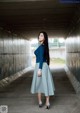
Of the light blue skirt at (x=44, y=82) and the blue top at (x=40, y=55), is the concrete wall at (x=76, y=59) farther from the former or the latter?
the blue top at (x=40, y=55)

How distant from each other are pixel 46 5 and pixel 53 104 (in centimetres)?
327

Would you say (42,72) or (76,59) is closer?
(42,72)

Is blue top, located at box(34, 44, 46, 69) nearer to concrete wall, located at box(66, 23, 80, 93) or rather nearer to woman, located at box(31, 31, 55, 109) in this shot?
woman, located at box(31, 31, 55, 109)

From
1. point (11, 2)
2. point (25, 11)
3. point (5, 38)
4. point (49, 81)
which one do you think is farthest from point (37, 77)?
point (5, 38)

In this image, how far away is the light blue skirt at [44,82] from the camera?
5.99 m

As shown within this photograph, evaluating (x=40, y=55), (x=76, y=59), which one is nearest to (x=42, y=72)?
(x=40, y=55)

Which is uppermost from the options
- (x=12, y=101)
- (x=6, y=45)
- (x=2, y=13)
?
(x=2, y=13)

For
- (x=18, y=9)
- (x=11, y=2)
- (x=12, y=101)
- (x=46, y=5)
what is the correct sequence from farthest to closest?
(x=18, y=9), (x=46, y=5), (x=11, y=2), (x=12, y=101)

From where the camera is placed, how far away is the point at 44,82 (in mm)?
5973

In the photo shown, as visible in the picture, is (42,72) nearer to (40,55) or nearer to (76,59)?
(40,55)

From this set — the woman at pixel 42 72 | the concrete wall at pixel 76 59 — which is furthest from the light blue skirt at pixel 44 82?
the concrete wall at pixel 76 59

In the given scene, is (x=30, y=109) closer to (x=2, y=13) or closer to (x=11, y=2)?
(x=11, y=2)

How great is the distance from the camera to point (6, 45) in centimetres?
1254

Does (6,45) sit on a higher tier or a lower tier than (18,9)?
lower
